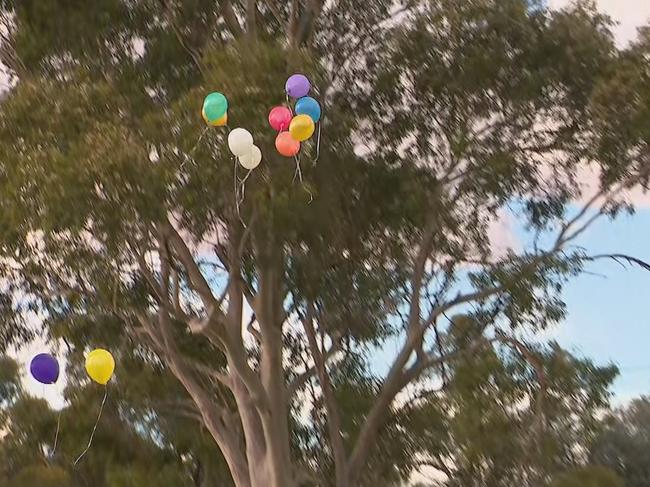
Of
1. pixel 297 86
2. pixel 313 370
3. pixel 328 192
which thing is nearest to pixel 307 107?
pixel 297 86

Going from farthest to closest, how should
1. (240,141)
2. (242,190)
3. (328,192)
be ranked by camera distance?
(328,192), (242,190), (240,141)

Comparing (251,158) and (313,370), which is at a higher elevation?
(313,370)

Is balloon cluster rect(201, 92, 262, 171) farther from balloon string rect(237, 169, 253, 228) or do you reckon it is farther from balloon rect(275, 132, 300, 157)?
balloon string rect(237, 169, 253, 228)

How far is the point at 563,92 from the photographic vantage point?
5469mm

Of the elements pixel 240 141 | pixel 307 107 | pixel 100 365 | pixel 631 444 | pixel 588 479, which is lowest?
pixel 100 365

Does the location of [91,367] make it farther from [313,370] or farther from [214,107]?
[313,370]

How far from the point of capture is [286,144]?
382cm

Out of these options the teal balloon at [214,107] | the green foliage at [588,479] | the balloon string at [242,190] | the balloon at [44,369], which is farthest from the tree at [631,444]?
the teal balloon at [214,107]

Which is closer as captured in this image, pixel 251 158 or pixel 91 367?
pixel 251 158

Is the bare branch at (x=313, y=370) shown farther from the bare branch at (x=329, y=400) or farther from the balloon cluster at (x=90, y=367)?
the balloon cluster at (x=90, y=367)

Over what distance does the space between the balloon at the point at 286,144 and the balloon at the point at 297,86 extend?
0.20 m

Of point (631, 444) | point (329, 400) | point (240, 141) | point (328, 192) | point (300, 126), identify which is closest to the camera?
point (240, 141)

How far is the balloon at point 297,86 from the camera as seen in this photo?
12.7 feet

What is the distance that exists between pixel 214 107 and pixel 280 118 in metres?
0.30
